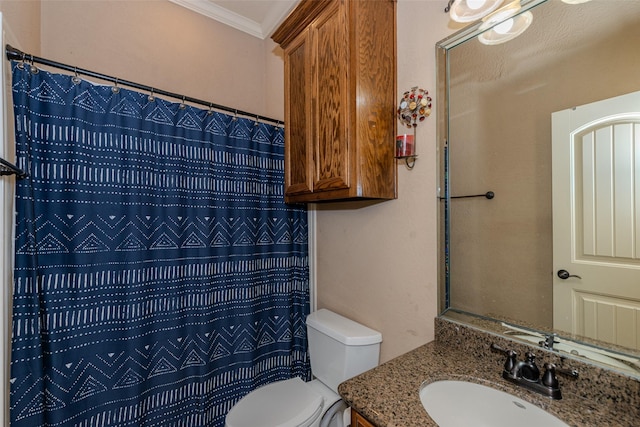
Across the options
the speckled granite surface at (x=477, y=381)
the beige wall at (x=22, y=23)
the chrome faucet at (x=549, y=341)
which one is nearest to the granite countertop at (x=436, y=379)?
the speckled granite surface at (x=477, y=381)

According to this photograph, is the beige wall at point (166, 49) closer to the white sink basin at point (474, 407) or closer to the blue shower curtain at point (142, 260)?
the blue shower curtain at point (142, 260)

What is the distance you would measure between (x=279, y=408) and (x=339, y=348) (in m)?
0.40

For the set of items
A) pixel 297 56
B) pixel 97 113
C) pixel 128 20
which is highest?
pixel 128 20

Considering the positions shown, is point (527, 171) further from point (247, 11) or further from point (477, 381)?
point (247, 11)

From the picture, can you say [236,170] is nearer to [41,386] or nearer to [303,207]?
[303,207]

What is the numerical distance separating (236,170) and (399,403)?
1289 millimetres

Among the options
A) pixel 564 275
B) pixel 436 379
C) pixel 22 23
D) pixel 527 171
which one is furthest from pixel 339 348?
pixel 22 23

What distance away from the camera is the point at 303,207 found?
5.94 ft

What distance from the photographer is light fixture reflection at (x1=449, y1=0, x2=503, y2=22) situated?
0.97 meters

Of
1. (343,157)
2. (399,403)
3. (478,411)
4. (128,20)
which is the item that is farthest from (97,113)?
(478,411)

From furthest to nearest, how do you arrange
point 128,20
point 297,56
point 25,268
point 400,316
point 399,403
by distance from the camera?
point 128,20 → point 297,56 → point 400,316 → point 25,268 → point 399,403

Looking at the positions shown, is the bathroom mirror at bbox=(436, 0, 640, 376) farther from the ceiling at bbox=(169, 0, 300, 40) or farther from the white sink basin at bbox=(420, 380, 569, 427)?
the ceiling at bbox=(169, 0, 300, 40)

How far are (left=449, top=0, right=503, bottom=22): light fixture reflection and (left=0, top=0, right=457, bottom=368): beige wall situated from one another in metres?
0.09

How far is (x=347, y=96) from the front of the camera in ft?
3.80
